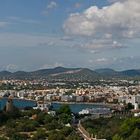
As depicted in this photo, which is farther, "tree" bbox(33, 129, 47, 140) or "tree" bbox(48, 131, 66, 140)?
"tree" bbox(33, 129, 47, 140)

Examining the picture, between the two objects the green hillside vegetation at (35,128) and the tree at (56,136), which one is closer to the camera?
the tree at (56,136)

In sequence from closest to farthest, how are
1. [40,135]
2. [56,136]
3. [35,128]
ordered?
[56,136]
[40,135]
[35,128]

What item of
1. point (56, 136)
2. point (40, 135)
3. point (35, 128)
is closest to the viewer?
point (56, 136)

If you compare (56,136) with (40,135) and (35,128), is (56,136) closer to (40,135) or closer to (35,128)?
(40,135)

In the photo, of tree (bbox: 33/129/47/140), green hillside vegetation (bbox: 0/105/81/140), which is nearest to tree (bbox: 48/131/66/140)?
green hillside vegetation (bbox: 0/105/81/140)

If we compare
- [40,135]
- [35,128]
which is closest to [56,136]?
[40,135]

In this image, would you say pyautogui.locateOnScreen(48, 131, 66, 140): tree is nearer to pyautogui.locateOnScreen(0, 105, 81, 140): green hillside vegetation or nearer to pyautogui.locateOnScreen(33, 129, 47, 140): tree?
pyautogui.locateOnScreen(0, 105, 81, 140): green hillside vegetation

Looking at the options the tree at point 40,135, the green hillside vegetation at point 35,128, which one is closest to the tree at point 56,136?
the green hillside vegetation at point 35,128

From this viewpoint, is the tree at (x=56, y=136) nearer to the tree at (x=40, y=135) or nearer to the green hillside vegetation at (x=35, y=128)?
the green hillside vegetation at (x=35, y=128)

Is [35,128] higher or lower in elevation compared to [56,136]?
higher

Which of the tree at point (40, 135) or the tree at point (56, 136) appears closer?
the tree at point (56, 136)

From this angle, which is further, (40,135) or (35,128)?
(35,128)

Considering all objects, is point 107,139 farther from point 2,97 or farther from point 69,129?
point 2,97
